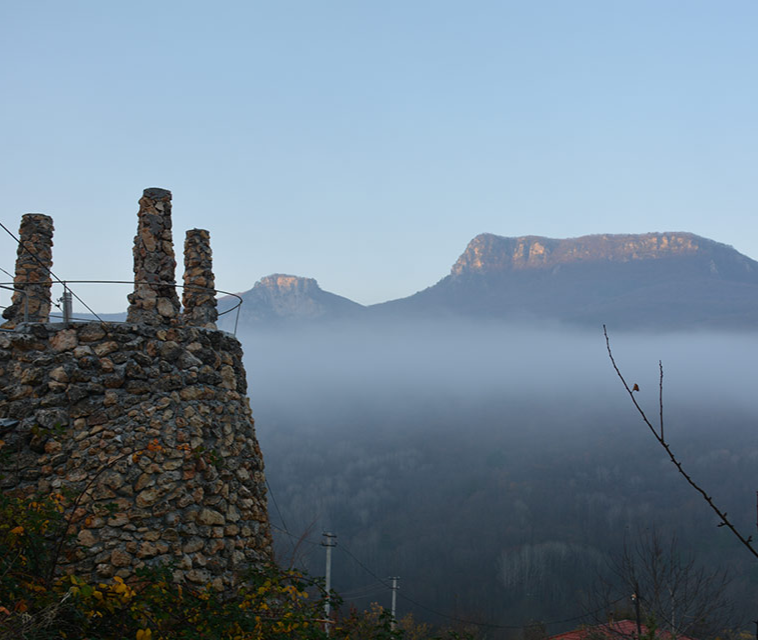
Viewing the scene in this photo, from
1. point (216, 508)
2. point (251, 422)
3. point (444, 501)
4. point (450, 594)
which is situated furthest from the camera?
point (444, 501)

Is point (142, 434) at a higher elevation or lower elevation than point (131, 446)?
higher

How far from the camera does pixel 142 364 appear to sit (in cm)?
1066

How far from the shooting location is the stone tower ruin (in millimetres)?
9539

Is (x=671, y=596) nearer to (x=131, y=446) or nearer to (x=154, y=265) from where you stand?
(x=131, y=446)

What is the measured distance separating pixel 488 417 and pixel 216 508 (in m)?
176

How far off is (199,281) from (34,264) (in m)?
3.22

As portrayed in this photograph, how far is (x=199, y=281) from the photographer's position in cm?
1377

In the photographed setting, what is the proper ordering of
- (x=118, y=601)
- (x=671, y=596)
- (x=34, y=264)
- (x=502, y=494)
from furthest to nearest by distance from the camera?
(x=502, y=494) < (x=671, y=596) < (x=34, y=264) < (x=118, y=601)

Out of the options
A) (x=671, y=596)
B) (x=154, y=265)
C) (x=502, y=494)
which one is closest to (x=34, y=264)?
(x=154, y=265)

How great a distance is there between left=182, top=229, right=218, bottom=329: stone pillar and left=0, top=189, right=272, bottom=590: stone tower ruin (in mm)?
1682

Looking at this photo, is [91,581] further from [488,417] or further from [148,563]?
[488,417]

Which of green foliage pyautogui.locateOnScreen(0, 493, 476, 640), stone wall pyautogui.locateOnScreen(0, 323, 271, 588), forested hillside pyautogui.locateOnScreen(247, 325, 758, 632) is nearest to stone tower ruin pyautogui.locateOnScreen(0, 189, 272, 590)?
stone wall pyautogui.locateOnScreen(0, 323, 271, 588)

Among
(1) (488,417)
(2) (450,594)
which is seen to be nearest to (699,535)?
(2) (450,594)

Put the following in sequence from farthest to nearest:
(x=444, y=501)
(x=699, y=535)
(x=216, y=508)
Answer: (x=444, y=501), (x=699, y=535), (x=216, y=508)
